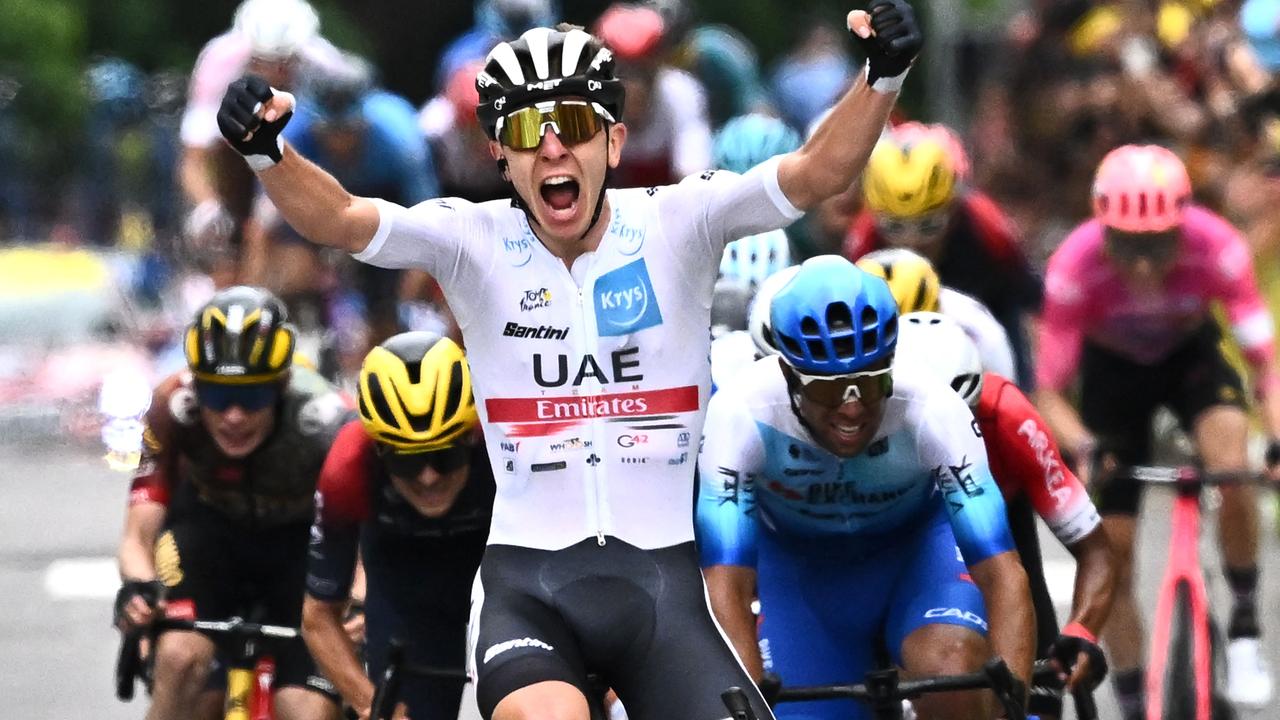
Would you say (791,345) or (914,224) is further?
(914,224)

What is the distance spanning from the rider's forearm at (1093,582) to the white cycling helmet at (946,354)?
1.63 feet

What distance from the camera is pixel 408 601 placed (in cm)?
770

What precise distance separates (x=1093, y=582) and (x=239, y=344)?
2.64 metres

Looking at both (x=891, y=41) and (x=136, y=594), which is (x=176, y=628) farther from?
(x=891, y=41)

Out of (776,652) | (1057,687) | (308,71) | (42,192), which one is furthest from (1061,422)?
(42,192)

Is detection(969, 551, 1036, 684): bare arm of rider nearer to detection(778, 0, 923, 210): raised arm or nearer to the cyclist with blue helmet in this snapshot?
the cyclist with blue helmet

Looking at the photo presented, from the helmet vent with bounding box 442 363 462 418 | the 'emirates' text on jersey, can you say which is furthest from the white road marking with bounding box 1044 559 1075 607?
the 'emirates' text on jersey

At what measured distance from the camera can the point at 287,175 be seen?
578 centimetres

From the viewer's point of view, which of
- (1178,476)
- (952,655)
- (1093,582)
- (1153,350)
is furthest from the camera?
(1153,350)

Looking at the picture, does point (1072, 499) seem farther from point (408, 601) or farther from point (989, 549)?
point (408, 601)

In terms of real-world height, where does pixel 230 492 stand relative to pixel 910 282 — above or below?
below

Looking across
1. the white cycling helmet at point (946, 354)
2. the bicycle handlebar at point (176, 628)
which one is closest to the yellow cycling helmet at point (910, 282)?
the white cycling helmet at point (946, 354)

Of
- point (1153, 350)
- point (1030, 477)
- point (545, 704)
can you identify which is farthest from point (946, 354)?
point (1153, 350)

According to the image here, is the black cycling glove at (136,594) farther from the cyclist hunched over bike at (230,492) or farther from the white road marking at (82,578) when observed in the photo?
the white road marking at (82,578)
